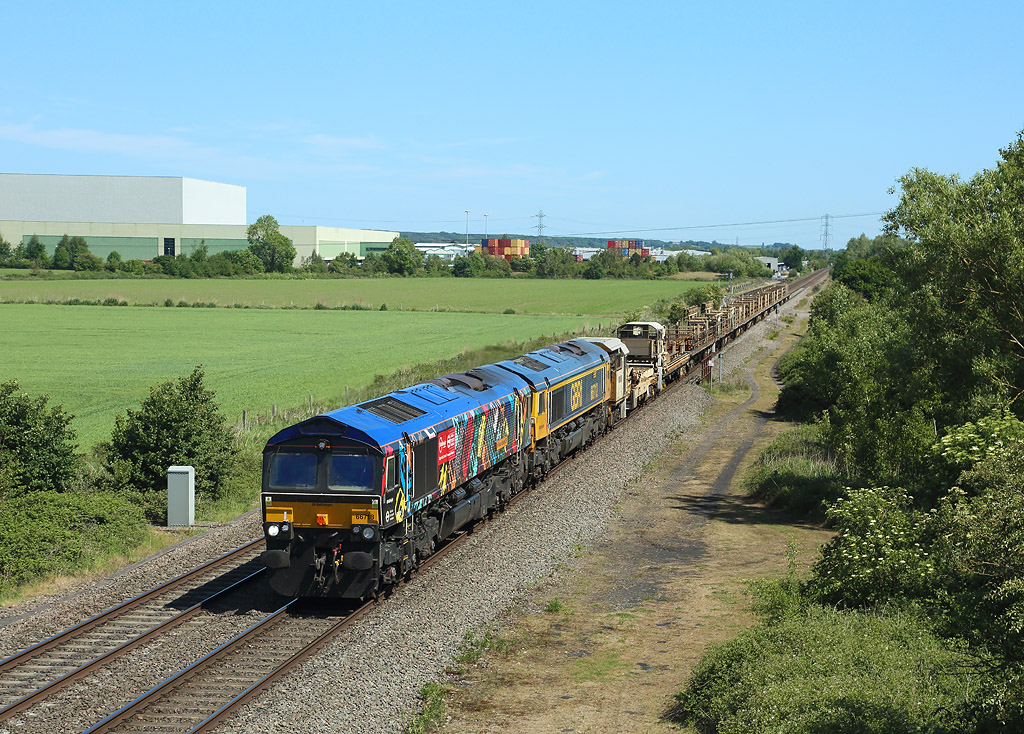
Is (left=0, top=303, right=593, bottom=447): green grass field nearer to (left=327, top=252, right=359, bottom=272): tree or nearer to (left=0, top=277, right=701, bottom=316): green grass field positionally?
(left=0, top=277, right=701, bottom=316): green grass field

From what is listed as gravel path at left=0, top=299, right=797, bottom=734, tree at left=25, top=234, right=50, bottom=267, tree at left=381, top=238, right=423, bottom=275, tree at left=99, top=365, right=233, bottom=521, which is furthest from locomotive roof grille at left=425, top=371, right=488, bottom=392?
tree at left=381, top=238, right=423, bottom=275

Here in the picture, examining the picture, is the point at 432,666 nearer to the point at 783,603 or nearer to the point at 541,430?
the point at 783,603

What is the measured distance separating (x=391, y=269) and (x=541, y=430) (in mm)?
155902

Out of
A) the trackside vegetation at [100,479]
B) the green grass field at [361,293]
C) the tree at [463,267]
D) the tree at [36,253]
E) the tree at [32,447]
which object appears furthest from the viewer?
the tree at [463,267]

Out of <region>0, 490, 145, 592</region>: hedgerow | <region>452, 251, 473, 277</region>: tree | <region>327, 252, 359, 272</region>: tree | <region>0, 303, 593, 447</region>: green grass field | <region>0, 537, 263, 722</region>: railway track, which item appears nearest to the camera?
<region>0, 537, 263, 722</region>: railway track

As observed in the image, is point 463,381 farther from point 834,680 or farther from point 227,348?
point 227,348

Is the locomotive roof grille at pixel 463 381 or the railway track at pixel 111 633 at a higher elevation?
the locomotive roof grille at pixel 463 381

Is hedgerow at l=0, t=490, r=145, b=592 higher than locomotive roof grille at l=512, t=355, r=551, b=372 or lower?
lower

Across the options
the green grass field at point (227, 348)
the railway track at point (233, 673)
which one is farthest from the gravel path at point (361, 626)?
the green grass field at point (227, 348)

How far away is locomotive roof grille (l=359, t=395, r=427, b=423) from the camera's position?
19.3 meters

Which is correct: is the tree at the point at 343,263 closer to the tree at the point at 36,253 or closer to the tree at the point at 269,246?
the tree at the point at 269,246

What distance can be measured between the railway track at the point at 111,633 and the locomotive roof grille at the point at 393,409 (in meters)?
4.29

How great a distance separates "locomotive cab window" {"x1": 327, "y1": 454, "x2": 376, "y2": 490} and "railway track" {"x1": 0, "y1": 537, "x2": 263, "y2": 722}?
3.48 metres

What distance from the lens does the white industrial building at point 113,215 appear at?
156 metres
